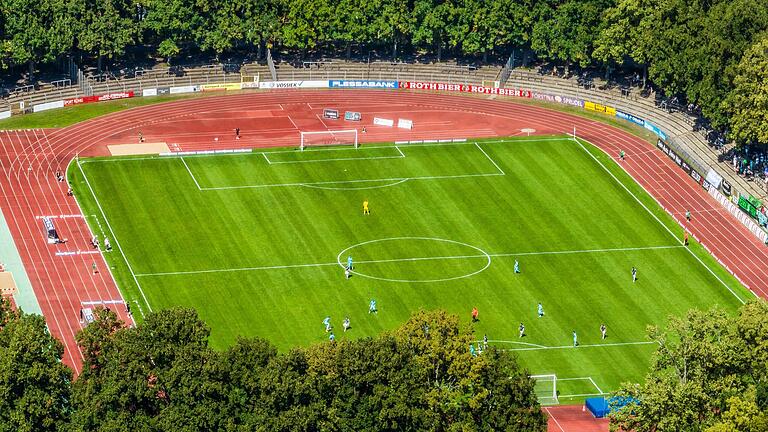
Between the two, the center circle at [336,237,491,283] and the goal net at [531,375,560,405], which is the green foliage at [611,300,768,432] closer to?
the goal net at [531,375,560,405]

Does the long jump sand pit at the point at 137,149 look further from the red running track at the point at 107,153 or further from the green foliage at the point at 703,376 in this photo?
the green foliage at the point at 703,376

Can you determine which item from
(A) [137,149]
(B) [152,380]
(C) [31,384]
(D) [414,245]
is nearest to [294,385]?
(B) [152,380]

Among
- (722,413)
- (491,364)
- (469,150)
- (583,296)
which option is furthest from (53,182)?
(722,413)

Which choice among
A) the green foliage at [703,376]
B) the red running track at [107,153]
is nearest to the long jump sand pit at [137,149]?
the red running track at [107,153]

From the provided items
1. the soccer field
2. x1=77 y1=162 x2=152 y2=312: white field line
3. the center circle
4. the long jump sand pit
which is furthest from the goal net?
the long jump sand pit

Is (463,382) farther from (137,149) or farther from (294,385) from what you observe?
(137,149)
